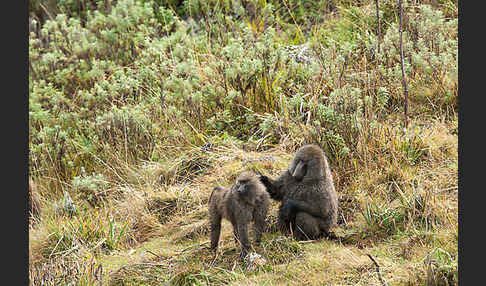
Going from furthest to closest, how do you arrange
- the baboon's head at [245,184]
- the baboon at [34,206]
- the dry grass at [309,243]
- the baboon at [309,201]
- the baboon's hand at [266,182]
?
the baboon at [34,206] → the baboon's hand at [266,182] → the baboon at [309,201] → the baboon's head at [245,184] → the dry grass at [309,243]

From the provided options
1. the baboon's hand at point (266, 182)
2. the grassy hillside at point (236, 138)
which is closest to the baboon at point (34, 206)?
the grassy hillside at point (236, 138)

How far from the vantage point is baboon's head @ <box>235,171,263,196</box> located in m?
5.40

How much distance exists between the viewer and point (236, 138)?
7.82 metres

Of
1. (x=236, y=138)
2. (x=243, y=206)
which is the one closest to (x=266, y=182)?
(x=243, y=206)

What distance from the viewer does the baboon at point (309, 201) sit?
5.76 m

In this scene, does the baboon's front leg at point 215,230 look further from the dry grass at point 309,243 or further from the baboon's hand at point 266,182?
the baboon's hand at point 266,182

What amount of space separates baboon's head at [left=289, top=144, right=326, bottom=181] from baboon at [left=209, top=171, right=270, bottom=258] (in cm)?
42

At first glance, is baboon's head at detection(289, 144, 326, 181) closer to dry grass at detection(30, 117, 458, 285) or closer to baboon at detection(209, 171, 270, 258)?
baboon at detection(209, 171, 270, 258)

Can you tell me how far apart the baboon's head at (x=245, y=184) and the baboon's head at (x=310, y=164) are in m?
0.50

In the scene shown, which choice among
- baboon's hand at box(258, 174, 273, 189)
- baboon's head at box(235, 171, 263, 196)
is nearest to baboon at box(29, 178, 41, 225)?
baboon's hand at box(258, 174, 273, 189)

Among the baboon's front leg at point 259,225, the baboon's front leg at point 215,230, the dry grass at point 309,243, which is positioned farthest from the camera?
the baboon's front leg at point 215,230

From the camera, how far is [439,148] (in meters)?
6.88

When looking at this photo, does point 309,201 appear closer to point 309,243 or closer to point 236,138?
point 309,243

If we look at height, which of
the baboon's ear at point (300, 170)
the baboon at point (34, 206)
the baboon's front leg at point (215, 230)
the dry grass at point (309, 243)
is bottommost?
the baboon at point (34, 206)
